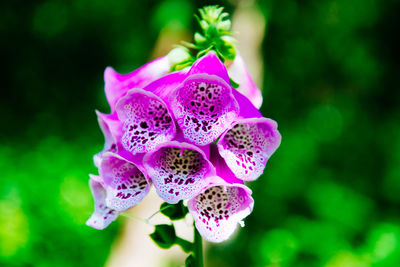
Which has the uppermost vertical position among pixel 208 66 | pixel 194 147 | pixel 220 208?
pixel 208 66

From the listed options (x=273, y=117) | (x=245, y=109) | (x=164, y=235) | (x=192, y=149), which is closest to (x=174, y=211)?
(x=164, y=235)

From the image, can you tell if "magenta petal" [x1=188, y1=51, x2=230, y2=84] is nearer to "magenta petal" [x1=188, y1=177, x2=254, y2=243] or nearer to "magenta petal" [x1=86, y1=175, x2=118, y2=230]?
"magenta petal" [x1=188, y1=177, x2=254, y2=243]

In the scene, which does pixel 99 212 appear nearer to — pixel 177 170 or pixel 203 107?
pixel 177 170

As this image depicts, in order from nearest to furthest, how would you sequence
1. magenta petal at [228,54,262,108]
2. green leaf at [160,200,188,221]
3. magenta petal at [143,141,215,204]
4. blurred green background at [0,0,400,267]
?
1. magenta petal at [143,141,215,204]
2. green leaf at [160,200,188,221]
3. magenta petal at [228,54,262,108]
4. blurred green background at [0,0,400,267]

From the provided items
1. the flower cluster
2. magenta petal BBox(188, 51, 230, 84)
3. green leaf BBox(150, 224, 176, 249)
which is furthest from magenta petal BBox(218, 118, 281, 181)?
green leaf BBox(150, 224, 176, 249)

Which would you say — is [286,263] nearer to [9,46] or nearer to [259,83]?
[259,83]

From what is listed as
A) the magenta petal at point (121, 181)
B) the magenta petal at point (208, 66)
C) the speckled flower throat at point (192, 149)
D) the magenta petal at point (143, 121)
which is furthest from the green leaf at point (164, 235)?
the magenta petal at point (208, 66)

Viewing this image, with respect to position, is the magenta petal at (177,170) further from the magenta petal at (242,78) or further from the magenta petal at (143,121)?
the magenta petal at (242,78)
